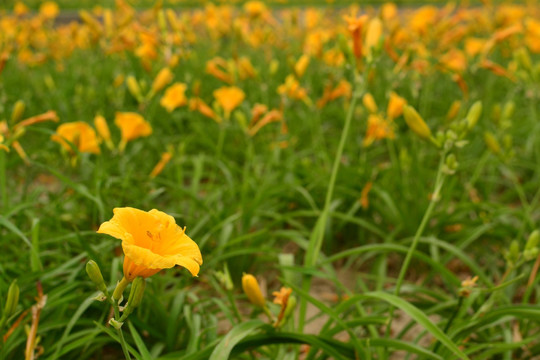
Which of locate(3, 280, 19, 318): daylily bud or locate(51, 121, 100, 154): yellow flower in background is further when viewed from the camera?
locate(51, 121, 100, 154): yellow flower in background

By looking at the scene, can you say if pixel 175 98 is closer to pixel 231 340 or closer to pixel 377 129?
pixel 377 129

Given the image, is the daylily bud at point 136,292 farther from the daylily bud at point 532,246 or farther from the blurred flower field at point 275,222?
the daylily bud at point 532,246

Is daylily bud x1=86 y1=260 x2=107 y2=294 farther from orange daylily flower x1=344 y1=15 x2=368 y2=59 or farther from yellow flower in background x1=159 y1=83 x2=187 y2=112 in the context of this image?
yellow flower in background x1=159 y1=83 x2=187 y2=112

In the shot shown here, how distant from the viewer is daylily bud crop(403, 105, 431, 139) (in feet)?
4.96

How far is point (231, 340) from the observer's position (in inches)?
48.4

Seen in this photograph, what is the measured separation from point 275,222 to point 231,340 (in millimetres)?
794

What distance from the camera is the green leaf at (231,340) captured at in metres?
1.18

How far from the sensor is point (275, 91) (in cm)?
411

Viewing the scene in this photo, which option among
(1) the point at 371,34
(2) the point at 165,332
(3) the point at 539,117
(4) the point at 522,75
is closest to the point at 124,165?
(2) the point at 165,332

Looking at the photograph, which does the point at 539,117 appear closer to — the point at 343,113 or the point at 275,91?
the point at 343,113

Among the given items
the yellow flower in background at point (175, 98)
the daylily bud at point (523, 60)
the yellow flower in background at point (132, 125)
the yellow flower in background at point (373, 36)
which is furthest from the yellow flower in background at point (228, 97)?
the daylily bud at point (523, 60)

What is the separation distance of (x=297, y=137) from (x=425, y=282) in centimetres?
142

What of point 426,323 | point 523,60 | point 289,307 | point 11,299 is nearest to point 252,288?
point 289,307

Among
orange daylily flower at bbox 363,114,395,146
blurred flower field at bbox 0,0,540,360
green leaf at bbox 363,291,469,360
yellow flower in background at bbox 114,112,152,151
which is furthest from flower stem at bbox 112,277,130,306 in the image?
orange daylily flower at bbox 363,114,395,146
